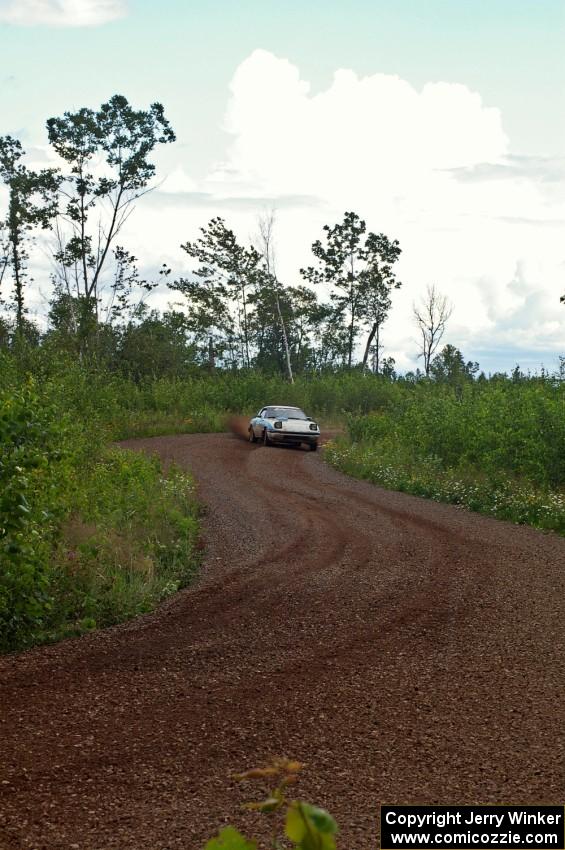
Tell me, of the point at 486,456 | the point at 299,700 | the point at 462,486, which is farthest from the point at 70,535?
the point at 486,456

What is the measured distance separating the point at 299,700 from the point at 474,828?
295 cm

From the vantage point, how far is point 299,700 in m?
6.53

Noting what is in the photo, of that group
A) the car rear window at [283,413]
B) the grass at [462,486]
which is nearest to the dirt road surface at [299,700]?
the grass at [462,486]

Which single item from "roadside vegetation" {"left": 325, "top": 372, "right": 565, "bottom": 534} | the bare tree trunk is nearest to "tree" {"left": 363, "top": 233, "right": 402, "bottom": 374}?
the bare tree trunk

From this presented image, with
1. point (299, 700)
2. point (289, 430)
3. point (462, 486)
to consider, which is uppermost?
point (289, 430)

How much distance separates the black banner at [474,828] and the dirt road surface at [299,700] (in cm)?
46

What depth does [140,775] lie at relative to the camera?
5199 millimetres

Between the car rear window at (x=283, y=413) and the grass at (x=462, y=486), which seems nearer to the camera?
the grass at (x=462, y=486)

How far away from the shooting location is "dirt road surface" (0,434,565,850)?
191 inches

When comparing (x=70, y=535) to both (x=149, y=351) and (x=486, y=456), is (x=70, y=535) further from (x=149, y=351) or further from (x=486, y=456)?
(x=149, y=351)

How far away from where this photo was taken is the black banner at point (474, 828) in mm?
3238

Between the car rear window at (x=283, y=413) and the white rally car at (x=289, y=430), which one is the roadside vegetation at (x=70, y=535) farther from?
the car rear window at (x=283, y=413)

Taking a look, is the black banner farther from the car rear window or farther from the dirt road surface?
the car rear window

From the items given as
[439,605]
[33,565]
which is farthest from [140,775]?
[439,605]
